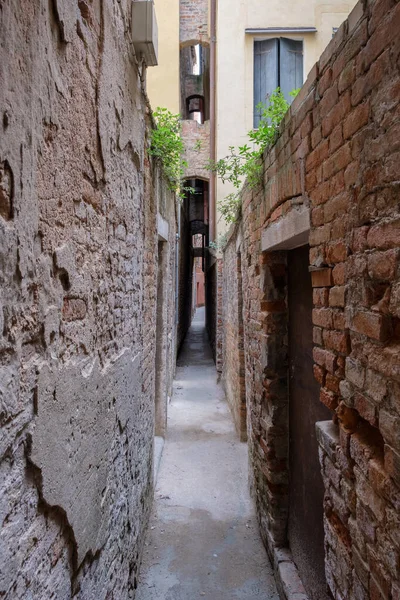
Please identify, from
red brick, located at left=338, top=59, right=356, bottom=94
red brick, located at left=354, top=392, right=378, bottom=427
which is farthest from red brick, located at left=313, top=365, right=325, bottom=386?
red brick, located at left=338, top=59, right=356, bottom=94

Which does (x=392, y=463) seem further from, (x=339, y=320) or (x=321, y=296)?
(x=321, y=296)

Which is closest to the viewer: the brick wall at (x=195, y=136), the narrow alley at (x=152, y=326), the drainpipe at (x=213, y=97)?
the narrow alley at (x=152, y=326)

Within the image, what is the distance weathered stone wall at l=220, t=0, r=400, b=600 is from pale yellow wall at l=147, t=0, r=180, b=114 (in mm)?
9095

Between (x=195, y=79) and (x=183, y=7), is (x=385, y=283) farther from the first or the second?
(x=195, y=79)

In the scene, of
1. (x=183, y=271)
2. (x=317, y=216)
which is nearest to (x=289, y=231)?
(x=317, y=216)

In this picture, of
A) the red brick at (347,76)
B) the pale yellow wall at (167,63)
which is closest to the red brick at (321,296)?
the red brick at (347,76)

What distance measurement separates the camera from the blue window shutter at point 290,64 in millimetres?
9234

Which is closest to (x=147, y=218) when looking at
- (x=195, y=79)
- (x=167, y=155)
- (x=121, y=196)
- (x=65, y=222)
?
(x=167, y=155)

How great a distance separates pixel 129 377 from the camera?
2660 mm

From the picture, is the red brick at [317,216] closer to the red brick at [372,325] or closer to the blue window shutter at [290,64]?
the red brick at [372,325]

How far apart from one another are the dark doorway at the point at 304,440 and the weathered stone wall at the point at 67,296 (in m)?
1.15

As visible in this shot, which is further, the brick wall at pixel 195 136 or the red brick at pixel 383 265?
the brick wall at pixel 195 136

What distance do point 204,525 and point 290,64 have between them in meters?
9.35

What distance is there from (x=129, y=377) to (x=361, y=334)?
5.10 ft
